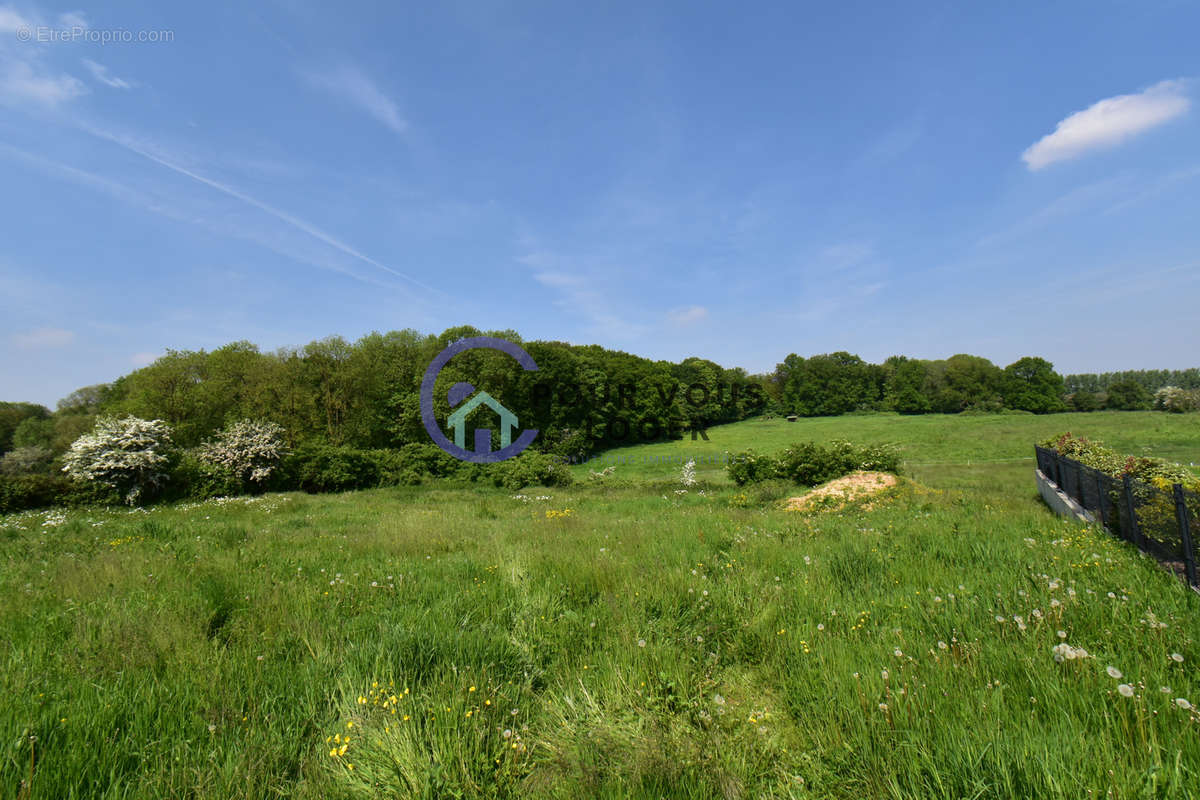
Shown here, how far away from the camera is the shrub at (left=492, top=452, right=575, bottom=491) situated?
29.4 meters

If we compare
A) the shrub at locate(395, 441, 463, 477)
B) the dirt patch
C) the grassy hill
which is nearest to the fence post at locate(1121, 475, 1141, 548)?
the dirt patch

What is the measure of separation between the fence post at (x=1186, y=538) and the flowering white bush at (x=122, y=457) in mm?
30933

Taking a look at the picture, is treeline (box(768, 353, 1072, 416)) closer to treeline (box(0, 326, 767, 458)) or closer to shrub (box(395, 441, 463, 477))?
treeline (box(0, 326, 767, 458))

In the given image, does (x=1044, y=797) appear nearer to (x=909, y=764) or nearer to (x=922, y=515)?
(x=909, y=764)

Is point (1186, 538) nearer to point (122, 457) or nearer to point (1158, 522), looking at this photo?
point (1158, 522)

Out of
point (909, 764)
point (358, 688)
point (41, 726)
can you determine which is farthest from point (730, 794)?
point (41, 726)

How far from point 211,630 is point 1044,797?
5.91m

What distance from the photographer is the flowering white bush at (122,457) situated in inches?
802

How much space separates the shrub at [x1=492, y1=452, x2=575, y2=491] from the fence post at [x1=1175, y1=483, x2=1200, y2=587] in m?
26.3

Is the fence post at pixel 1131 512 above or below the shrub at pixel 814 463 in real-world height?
above

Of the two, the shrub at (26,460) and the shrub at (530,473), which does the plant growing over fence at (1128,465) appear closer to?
the shrub at (530,473)

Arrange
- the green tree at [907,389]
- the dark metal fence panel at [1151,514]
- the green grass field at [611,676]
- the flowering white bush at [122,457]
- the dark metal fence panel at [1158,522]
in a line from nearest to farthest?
the green grass field at [611,676], the dark metal fence panel at [1151,514], the dark metal fence panel at [1158,522], the flowering white bush at [122,457], the green tree at [907,389]

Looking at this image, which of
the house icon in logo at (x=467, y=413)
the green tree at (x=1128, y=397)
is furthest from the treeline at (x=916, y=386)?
the house icon in logo at (x=467, y=413)

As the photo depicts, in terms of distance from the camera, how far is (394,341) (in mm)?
45875
